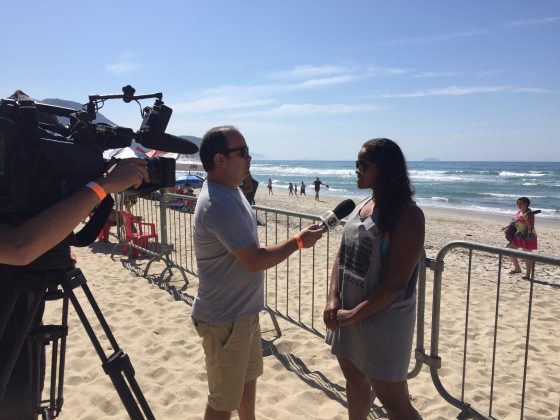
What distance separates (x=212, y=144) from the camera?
231 cm

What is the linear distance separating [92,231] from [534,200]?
114ft

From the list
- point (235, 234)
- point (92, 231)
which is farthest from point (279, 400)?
point (92, 231)

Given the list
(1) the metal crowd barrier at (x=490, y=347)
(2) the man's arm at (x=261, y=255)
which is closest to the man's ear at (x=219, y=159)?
(2) the man's arm at (x=261, y=255)

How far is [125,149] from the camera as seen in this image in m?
1.75

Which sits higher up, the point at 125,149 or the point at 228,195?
the point at 125,149

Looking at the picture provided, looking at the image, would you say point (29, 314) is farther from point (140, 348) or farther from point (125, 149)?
point (140, 348)

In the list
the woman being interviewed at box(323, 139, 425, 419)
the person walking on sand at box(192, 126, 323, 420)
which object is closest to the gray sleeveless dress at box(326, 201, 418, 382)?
the woman being interviewed at box(323, 139, 425, 419)

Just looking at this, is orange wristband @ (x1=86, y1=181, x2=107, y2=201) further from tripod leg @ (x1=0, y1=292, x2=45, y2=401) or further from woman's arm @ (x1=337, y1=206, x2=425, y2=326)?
woman's arm @ (x1=337, y1=206, x2=425, y2=326)

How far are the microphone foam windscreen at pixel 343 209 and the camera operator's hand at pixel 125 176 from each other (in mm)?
1203

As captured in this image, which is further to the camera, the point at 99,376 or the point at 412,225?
the point at 99,376

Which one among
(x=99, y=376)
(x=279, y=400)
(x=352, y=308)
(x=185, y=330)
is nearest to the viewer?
(x=352, y=308)

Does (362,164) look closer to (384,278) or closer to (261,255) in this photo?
(384,278)

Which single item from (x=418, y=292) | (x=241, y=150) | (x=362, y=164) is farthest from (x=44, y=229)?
(x=418, y=292)

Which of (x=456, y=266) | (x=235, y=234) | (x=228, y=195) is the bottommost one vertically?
(x=456, y=266)
